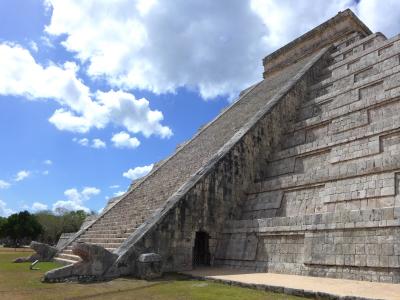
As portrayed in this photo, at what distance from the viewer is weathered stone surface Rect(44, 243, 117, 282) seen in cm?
855

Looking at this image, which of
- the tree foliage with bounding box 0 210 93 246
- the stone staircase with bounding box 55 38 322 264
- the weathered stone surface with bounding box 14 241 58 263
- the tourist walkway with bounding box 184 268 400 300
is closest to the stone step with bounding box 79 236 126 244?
the stone staircase with bounding box 55 38 322 264

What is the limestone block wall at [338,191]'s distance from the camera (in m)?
7.43

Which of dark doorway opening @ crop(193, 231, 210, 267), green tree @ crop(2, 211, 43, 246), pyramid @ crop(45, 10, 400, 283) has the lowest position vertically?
green tree @ crop(2, 211, 43, 246)

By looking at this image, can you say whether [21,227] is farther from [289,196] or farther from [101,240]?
[289,196]

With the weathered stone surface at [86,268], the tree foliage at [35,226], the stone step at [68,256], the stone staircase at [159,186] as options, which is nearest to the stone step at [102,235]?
the stone staircase at [159,186]

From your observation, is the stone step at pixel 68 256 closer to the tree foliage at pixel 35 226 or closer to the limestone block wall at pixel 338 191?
the limestone block wall at pixel 338 191

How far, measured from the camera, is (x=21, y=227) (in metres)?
43.2

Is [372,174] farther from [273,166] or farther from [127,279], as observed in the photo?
[127,279]

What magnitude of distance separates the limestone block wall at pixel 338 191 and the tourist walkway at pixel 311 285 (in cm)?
42

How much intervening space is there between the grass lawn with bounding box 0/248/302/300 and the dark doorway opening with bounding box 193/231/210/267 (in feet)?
5.84

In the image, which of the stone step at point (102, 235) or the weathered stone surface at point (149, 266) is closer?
the weathered stone surface at point (149, 266)

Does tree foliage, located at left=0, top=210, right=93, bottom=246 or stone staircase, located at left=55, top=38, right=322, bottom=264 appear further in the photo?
tree foliage, located at left=0, top=210, right=93, bottom=246

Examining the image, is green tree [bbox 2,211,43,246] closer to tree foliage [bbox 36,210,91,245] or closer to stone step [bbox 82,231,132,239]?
tree foliage [bbox 36,210,91,245]

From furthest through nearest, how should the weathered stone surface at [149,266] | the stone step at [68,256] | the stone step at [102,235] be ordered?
the stone step at [68,256]
the stone step at [102,235]
the weathered stone surface at [149,266]
